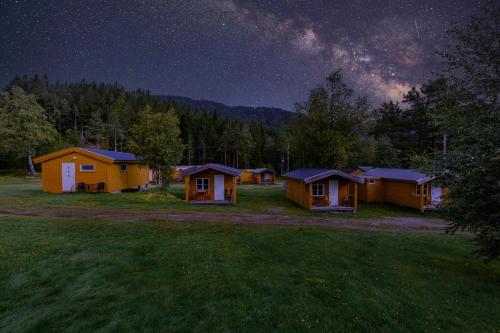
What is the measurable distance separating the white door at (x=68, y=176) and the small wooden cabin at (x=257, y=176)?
27.4m

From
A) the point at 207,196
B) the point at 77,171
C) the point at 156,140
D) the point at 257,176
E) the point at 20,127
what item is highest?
the point at 20,127

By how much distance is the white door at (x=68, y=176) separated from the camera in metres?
21.4

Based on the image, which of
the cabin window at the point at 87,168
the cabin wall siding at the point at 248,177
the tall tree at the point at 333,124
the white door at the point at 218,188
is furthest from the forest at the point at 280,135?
the cabin wall siding at the point at 248,177

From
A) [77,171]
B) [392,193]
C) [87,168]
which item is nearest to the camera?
[77,171]

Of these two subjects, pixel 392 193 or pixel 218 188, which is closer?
pixel 218 188

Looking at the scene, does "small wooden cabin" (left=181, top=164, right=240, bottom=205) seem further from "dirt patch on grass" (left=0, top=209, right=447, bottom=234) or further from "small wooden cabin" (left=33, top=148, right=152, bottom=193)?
"small wooden cabin" (left=33, top=148, right=152, bottom=193)

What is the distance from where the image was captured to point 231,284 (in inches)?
221

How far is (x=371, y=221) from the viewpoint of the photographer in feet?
51.0

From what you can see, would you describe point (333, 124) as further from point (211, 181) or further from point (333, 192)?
point (211, 181)

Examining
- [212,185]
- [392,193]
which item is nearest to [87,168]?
[212,185]

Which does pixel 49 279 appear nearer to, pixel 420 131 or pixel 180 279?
pixel 180 279

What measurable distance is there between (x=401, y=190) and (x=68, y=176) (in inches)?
1190

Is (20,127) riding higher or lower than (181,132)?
lower

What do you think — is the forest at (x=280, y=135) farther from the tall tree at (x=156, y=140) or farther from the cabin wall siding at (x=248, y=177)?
the cabin wall siding at (x=248, y=177)
